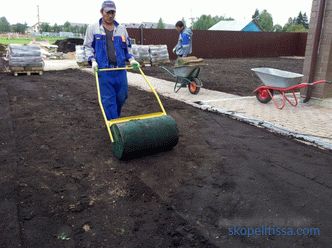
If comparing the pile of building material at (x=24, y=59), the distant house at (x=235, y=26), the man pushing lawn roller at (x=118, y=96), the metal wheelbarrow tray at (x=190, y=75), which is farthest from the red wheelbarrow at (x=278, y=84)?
the distant house at (x=235, y=26)

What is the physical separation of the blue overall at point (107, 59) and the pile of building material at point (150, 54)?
11.6 metres

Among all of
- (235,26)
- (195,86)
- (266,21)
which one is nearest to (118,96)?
(195,86)

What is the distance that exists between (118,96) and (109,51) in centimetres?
67

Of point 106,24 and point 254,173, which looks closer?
point 254,173

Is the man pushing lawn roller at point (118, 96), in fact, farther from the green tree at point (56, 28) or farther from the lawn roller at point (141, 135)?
the green tree at point (56, 28)

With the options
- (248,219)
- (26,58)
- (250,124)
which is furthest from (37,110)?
(26,58)

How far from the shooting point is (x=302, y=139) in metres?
5.13

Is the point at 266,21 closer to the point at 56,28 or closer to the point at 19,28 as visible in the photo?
the point at 56,28

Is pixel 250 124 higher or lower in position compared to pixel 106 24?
lower

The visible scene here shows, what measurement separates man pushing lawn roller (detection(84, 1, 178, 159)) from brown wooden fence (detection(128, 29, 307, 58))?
49.7ft

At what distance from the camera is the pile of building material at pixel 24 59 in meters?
12.2

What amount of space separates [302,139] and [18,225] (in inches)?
162

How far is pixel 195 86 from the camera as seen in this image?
28.7 ft

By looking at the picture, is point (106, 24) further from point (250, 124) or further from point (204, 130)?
point (250, 124)
